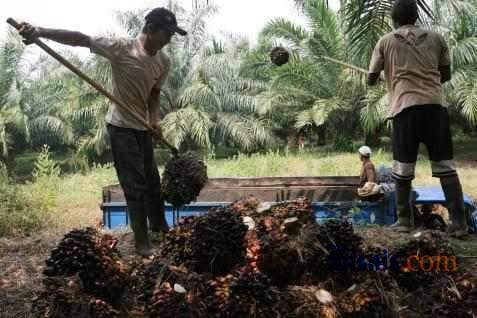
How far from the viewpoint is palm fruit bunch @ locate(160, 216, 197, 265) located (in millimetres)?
2971

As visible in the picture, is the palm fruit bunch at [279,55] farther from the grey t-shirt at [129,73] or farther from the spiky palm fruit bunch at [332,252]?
the spiky palm fruit bunch at [332,252]

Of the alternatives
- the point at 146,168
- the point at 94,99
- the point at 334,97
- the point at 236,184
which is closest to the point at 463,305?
the point at 146,168

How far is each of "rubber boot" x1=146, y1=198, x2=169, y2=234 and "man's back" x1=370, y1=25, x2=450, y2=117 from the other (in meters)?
2.15

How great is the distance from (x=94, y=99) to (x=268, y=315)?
18.7 meters

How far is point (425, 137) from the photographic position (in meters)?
4.49

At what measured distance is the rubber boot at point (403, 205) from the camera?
15.0ft

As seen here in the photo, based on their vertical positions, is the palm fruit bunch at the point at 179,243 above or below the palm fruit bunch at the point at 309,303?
above

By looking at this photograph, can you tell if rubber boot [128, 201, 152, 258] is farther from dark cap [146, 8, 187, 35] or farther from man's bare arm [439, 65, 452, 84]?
man's bare arm [439, 65, 452, 84]

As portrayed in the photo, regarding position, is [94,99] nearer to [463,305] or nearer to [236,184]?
[236,184]

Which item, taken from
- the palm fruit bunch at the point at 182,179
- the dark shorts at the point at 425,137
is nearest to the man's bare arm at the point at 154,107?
the palm fruit bunch at the point at 182,179

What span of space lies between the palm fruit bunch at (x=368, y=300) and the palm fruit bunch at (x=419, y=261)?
0.98 feet

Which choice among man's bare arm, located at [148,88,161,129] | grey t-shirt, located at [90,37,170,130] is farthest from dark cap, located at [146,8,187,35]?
man's bare arm, located at [148,88,161,129]

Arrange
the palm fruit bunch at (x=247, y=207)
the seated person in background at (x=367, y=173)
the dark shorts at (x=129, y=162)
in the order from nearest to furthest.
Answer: the palm fruit bunch at (x=247, y=207)
the dark shorts at (x=129, y=162)
the seated person in background at (x=367, y=173)

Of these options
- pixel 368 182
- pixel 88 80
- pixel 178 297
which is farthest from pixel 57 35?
pixel 368 182
